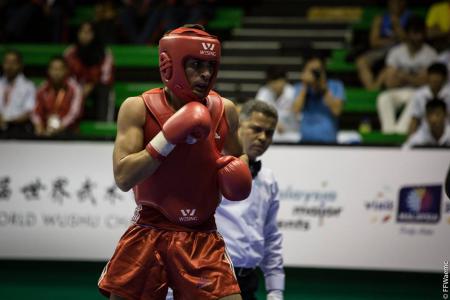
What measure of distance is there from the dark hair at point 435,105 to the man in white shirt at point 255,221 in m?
4.06

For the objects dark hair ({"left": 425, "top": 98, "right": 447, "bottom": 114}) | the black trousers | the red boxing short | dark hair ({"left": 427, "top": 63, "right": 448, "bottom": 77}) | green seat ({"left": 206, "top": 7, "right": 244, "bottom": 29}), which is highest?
green seat ({"left": 206, "top": 7, "right": 244, "bottom": 29})

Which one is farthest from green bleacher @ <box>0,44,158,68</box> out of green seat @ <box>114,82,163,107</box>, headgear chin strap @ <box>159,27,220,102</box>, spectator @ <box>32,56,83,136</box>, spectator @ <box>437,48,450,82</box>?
headgear chin strap @ <box>159,27,220,102</box>

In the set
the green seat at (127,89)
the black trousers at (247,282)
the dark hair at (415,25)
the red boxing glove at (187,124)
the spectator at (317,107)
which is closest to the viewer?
the red boxing glove at (187,124)

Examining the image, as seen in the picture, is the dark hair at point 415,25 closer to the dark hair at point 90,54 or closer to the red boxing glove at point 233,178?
the dark hair at point 90,54

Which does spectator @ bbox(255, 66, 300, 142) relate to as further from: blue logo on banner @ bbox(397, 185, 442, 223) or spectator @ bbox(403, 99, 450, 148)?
blue logo on banner @ bbox(397, 185, 442, 223)

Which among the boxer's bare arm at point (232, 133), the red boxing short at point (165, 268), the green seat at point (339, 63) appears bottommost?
the red boxing short at point (165, 268)

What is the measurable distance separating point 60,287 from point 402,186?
3165mm

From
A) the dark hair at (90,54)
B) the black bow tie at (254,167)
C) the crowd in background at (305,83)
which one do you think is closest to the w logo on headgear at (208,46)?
the black bow tie at (254,167)

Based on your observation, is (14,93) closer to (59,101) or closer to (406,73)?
(59,101)

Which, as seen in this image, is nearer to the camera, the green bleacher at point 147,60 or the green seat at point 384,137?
the green seat at point 384,137

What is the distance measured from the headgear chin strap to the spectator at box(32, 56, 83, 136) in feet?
20.2

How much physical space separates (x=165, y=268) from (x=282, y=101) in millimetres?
5821

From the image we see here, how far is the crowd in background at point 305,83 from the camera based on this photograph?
27.4 feet

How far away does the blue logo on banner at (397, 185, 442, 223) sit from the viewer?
720 cm
